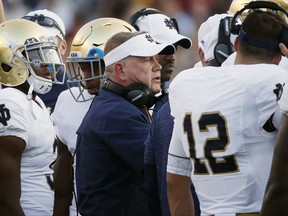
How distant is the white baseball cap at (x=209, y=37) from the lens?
17.0 feet

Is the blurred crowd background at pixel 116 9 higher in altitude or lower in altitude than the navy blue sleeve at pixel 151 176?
lower

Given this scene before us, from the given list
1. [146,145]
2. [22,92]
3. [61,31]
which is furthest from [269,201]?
[61,31]

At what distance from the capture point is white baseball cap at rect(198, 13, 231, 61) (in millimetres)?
5168

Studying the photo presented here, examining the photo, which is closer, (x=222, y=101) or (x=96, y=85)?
(x=222, y=101)

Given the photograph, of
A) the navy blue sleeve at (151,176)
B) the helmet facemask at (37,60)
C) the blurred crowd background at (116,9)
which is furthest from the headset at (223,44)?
the blurred crowd background at (116,9)

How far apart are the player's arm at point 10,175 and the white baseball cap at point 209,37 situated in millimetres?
1226

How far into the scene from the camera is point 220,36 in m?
5.20

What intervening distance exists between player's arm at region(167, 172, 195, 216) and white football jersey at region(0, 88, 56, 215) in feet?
4.92

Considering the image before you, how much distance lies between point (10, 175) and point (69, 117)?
2.22ft

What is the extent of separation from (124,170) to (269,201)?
1425 mm

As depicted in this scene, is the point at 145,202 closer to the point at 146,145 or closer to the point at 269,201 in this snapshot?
the point at 146,145

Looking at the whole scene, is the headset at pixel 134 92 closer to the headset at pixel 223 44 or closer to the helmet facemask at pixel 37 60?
the headset at pixel 223 44

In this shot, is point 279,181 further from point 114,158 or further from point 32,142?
point 32,142

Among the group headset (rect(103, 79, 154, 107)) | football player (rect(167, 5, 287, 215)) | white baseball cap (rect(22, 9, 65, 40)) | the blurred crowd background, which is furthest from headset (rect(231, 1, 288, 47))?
the blurred crowd background
